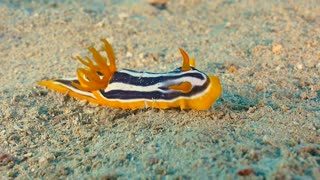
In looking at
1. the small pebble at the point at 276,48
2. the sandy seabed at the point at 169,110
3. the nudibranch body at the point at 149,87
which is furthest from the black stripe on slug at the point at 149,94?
the small pebble at the point at 276,48

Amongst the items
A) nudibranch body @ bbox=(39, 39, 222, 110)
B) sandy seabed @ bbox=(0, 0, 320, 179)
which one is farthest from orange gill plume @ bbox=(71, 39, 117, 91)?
sandy seabed @ bbox=(0, 0, 320, 179)

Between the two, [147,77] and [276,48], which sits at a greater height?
[147,77]

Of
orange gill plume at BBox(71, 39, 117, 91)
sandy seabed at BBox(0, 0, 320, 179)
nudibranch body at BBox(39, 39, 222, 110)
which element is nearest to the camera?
sandy seabed at BBox(0, 0, 320, 179)

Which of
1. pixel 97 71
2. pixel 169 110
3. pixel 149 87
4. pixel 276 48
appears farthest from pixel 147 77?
pixel 276 48

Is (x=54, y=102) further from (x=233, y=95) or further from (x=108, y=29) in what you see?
(x=108, y=29)

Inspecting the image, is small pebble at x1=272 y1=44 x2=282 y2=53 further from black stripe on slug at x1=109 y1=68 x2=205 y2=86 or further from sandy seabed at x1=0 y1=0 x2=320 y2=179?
black stripe on slug at x1=109 y1=68 x2=205 y2=86

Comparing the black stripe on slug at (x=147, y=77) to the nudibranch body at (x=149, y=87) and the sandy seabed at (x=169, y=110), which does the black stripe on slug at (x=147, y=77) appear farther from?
the sandy seabed at (x=169, y=110)

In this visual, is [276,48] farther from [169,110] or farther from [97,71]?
[97,71]
